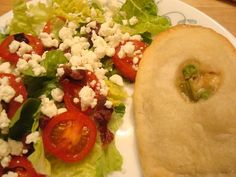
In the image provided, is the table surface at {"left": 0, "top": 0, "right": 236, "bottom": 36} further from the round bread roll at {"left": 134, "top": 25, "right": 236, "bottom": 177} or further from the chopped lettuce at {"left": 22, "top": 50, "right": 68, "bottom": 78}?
the chopped lettuce at {"left": 22, "top": 50, "right": 68, "bottom": 78}

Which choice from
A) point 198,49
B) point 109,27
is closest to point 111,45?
point 109,27

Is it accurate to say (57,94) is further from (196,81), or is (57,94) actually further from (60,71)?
(196,81)

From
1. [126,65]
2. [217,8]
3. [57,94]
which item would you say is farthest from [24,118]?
[217,8]

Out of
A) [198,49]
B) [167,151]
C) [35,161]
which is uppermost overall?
[198,49]

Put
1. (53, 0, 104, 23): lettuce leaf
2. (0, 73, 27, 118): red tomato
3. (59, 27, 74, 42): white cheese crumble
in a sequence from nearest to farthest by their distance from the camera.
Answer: (0, 73, 27, 118): red tomato < (59, 27, 74, 42): white cheese crumble < (53, 0, 104, 23): lettuce leaf

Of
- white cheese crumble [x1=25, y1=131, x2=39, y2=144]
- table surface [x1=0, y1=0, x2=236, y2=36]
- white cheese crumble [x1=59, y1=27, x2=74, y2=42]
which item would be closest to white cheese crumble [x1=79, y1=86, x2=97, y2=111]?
white cheese crumble [x1=25, y1=131, x2=39, y2=144]

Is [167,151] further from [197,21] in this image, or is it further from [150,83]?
[197,21]
